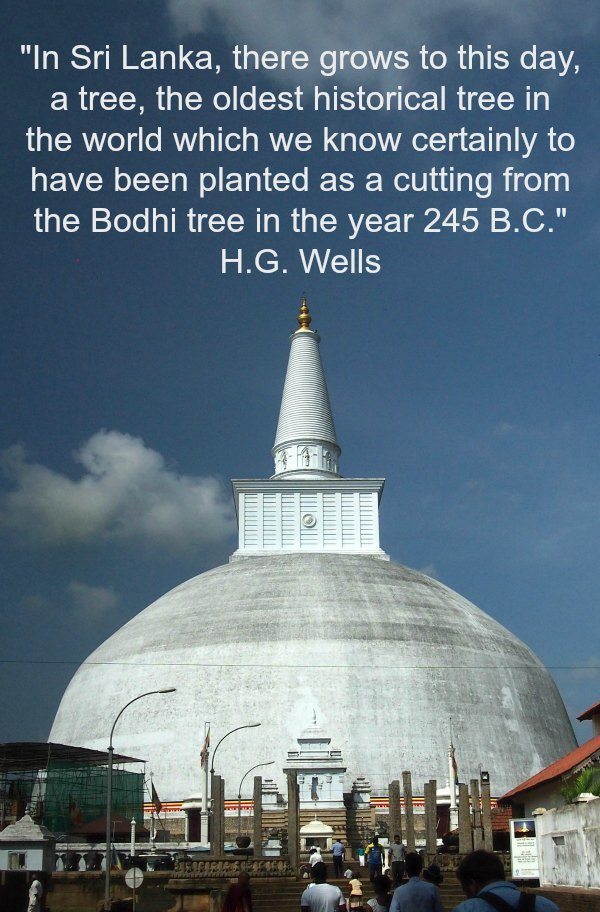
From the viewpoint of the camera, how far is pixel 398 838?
29250 millimetres

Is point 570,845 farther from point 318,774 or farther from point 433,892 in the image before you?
point 318,774

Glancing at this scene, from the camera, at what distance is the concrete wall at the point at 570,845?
1902 centimetres

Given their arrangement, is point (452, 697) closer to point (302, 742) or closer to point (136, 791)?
point (302, 742)

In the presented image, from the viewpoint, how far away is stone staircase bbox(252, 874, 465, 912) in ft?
86.7

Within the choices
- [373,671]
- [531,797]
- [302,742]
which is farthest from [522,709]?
[531,797]

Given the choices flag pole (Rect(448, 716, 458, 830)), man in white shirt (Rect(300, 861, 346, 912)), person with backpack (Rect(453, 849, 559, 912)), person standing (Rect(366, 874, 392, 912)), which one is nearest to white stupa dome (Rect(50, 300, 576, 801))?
flag pole (Rect(448, 716, 458, 830))

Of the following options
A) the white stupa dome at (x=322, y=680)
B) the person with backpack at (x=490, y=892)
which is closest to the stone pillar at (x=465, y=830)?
the white stupa dome at (x=322, y=680)

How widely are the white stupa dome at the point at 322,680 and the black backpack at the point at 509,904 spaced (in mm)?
42972

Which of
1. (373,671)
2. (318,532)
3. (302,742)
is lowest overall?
(302,742)

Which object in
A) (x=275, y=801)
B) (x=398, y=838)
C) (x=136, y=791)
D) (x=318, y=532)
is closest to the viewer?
(x=398, y=838)

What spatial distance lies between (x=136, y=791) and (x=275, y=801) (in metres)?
7.10

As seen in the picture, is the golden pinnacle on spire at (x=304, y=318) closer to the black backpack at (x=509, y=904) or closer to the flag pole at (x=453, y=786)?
the flag pole at (x=453, y=786)

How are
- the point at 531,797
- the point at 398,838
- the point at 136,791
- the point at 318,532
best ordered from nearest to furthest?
the point at 398,838 → the point at 531,797 → the point at 136,791 → the point at 318,532

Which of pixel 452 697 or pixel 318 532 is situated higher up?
pixel 318 532
